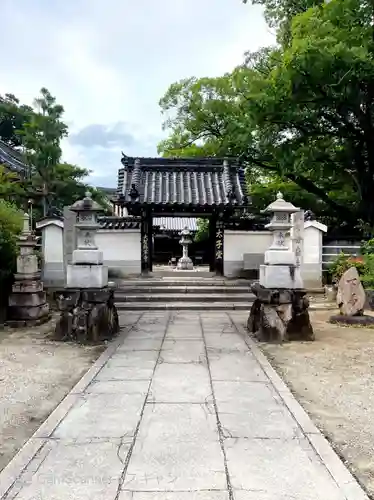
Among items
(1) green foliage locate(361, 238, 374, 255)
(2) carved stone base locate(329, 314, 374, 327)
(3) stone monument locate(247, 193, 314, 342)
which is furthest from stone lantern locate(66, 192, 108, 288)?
(1) green foliage locate(361, 238, 374, 255)

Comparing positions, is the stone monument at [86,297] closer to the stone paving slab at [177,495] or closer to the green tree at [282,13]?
the stone paving slab at [177,495]

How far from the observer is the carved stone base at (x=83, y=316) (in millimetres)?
8180

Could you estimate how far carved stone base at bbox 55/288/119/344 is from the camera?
8.18m

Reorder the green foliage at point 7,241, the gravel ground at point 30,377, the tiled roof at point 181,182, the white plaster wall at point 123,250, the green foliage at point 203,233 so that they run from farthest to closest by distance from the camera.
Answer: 1. the green foliage at point 203,233
2. the white plaster wall at point 123,250
3. the tiled roof at point 181,182
4. the green foliage at point 7,241
5. the gravel ground at point 30,377

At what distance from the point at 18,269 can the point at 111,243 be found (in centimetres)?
555

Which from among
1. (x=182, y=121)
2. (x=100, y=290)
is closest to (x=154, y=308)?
(x=100, y=290)

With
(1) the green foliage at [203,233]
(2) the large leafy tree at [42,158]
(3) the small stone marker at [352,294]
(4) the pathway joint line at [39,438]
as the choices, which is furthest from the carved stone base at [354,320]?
(1) the green foliage at [203,233]

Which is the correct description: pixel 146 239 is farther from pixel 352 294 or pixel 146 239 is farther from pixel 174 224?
pixel 174 224

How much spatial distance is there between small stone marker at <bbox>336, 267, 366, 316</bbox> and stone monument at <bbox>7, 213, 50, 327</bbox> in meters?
6.67

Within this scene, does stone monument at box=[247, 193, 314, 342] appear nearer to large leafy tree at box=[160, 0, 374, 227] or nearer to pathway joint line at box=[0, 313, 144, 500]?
pathway joint line at box=[0, 313, 144, 500]

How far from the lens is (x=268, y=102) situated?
47.5 ft

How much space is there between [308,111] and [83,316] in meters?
11.0

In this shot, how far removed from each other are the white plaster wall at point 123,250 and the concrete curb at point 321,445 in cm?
980

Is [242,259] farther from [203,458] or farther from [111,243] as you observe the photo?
[203,458]
